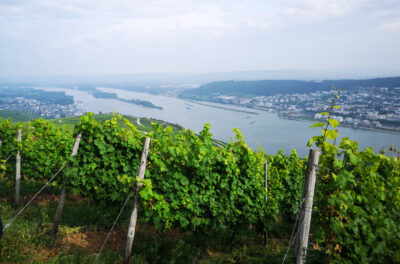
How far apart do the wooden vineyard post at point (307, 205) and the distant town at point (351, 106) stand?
49.2 meters

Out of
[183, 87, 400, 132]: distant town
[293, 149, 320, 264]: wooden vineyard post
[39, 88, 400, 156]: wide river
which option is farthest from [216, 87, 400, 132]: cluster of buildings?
[293, 149, 320, 264]: wooden vineyard post

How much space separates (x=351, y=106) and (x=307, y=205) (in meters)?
87.7

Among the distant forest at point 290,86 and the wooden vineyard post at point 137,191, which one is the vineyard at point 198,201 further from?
the distant forest at point 290,86

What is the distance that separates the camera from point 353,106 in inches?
2982

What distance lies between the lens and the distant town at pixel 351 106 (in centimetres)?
6425

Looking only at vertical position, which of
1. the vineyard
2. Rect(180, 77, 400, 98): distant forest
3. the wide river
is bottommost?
the wide river

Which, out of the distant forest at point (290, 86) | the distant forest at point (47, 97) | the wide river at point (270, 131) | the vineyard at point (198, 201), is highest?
the distant forest at point (290, 86)

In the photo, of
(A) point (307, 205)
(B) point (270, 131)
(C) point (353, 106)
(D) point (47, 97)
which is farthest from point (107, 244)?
(D) point (47, 97)

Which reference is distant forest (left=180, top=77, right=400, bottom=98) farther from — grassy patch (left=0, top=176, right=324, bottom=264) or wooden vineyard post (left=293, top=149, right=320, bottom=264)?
wooden vineyard post (left=293, top=149, right=320, bottom=264)

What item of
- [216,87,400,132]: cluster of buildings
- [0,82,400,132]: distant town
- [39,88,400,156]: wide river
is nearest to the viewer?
[39,88,400,156]: wide river

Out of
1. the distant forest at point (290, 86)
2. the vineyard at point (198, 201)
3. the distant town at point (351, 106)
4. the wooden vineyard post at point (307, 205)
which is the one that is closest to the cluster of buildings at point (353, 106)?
the distant town at point (351, 106)

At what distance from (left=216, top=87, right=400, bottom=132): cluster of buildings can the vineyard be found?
4490 centimetres

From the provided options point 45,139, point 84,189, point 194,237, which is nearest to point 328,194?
point 194,237

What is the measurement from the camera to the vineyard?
126 inches
